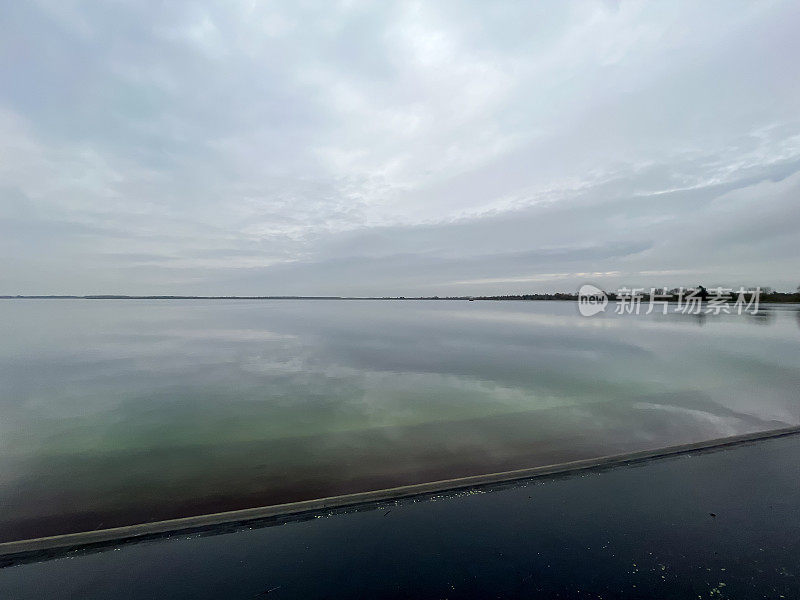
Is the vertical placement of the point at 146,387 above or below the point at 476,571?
below

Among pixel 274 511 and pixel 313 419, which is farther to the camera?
pixel 313 419

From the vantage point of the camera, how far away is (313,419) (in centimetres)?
958

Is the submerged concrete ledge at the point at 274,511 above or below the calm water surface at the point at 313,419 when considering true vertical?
above

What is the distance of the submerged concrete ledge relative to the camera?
4117 mm

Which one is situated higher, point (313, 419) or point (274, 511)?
point (274, 511)

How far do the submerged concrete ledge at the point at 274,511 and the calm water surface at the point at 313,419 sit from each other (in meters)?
0.83

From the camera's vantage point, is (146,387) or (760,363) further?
(760,363)

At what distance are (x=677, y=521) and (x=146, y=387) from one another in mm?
15736

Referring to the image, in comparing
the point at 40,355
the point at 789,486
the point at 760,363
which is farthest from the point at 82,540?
the point at 760,363

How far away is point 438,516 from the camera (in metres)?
4.71

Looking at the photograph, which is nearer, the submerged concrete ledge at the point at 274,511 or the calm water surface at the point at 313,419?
the submerged concrete ledge at the point at 274,511

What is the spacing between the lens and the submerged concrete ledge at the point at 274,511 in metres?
4.12

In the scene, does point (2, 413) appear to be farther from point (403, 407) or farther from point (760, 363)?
point (760, 363)

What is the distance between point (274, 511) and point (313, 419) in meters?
4.82
